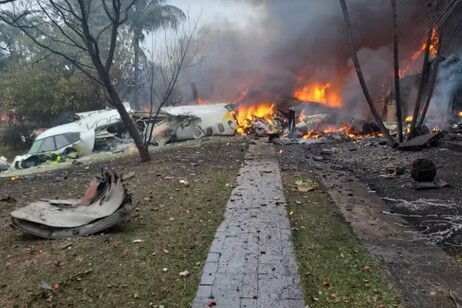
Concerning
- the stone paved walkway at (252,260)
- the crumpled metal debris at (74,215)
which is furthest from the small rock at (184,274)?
the crumpled metal debris at (74,215)

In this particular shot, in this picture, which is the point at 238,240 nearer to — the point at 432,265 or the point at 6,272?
the point at 432,265

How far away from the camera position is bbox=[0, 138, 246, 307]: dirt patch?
2.95 m

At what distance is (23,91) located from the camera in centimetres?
2106

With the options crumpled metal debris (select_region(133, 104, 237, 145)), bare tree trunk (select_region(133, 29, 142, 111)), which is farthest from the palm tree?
crumpled metal debris (select_region(133, 104, 237, 145))

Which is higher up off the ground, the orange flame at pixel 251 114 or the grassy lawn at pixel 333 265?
the orange flame at pixel 251 114

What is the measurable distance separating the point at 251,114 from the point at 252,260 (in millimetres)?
16753

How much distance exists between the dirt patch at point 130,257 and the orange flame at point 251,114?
1148cm

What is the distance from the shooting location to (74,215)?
4.30 metres

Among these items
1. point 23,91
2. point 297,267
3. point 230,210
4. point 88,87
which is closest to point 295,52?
point 88,87

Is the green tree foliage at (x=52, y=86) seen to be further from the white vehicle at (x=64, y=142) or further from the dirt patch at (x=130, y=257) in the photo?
the dirt patch at (x=130, y=257)

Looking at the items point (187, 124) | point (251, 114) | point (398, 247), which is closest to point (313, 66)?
point (251, 114)

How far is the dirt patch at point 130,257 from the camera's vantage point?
2949 millimetres

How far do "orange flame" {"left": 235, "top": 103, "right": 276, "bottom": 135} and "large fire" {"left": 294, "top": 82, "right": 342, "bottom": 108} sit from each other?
199cm

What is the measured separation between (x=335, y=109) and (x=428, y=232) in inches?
588
